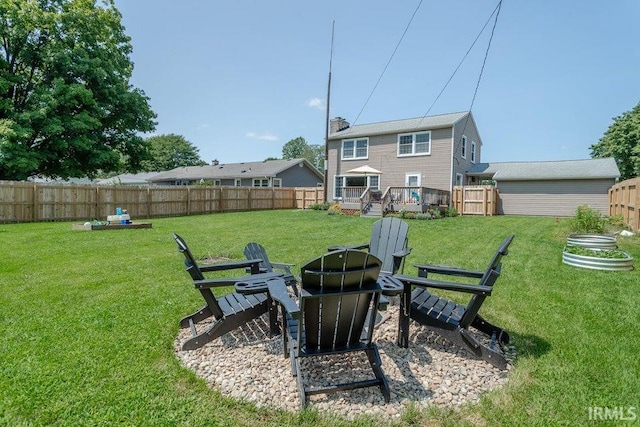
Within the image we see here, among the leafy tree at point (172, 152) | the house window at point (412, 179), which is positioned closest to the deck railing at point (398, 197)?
the house window at point (412, 179)

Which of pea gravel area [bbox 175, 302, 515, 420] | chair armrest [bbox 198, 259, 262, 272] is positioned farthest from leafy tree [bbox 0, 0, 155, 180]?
pea gravel area [bbox 175, 302, 515, 420]

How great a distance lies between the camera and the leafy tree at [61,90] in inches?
656

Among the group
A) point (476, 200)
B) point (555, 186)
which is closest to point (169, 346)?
point (476, 200)

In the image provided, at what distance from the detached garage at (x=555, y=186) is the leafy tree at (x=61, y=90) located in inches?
875

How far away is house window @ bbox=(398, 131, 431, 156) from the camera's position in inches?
805

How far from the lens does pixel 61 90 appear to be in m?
17.4

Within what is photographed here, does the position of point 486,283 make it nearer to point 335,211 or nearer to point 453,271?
point 453,271

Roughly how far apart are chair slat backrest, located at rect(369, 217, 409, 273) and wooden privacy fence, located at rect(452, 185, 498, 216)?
53.6ft

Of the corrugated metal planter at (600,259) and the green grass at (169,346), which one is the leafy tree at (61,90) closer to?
the green grass at (169,346)

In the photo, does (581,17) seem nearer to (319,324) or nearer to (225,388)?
(319,324)

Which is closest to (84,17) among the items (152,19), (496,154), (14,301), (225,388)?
(152,19)

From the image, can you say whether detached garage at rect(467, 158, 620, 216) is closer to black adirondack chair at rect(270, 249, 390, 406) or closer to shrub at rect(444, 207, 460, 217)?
shrub at rect(444, 207, 460, 217)

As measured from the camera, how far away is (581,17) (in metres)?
6.15

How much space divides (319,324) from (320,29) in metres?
10.4
